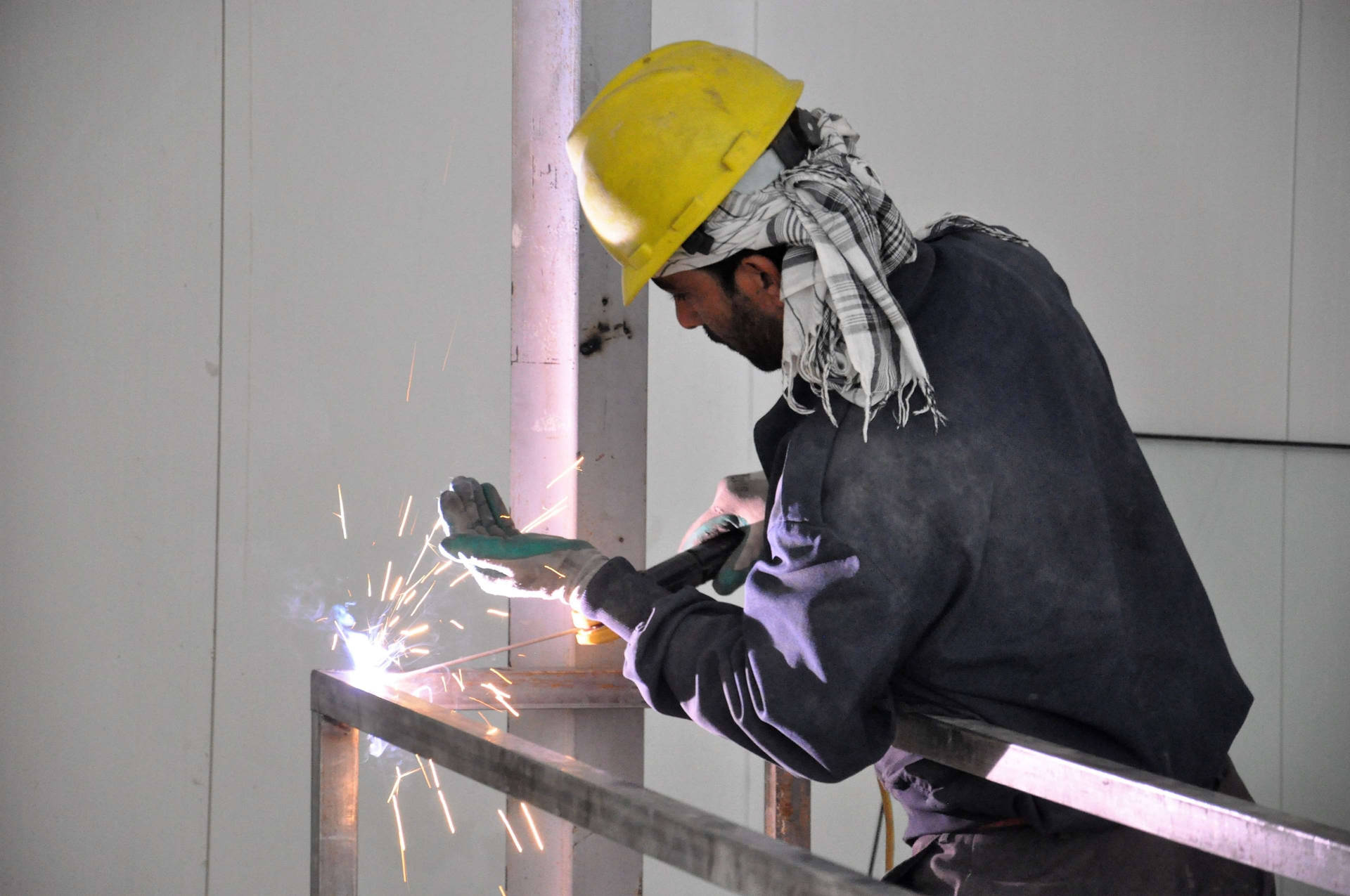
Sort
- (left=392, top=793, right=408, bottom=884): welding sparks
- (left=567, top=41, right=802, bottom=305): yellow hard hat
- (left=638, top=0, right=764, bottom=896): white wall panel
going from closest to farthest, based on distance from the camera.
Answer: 1. (left=567, top=41, right=802, bottom=305): yellow hard hat
2. (left=392, top=793, right=408, bottom=884): welding sparks
3. (left=638, top=0, right=764, bottom=896): white wall panel

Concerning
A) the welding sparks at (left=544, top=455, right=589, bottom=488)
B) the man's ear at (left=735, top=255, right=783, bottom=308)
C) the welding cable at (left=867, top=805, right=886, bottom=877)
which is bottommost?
the welding cable at (left=867, top=805, right=886, bottom=877)

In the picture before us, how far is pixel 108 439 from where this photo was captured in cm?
243

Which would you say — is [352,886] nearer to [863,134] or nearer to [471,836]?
[471,836]

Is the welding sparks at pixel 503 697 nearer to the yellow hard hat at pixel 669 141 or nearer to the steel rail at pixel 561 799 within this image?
the steel rail at pixel 561 799

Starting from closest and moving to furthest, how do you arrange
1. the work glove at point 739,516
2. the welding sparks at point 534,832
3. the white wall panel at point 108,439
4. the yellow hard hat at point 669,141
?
the yellow hard hat at point 669,141 < the work glove at point 739,516 < the welding sparks at point 534,832 < the white wall panel at point 108,439

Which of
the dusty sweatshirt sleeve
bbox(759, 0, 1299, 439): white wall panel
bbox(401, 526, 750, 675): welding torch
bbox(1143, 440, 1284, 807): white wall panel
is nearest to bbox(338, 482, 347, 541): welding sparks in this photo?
Result: bbox(401, 526, 750, 675): welding torch

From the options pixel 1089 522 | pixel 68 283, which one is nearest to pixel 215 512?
pixel 68 283

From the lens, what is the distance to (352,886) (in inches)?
58.7

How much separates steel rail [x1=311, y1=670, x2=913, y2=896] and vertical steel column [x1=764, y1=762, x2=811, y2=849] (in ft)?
2.56

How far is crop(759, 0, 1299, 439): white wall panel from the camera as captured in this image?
3.01 metres

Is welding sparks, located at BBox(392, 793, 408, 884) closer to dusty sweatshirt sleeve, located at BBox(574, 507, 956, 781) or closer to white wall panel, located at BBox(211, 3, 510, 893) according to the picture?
white wall panel, located at BBox(211, 3, 510, 893)

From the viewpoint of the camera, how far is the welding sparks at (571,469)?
1.85 metres

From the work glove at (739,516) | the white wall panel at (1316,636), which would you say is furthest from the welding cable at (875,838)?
the white wall panel at (1316,636)

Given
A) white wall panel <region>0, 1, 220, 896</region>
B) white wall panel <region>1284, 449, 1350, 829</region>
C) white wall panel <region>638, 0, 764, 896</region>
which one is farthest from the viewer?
white wall panel <region>1284, 449, 1350, 829</region>
